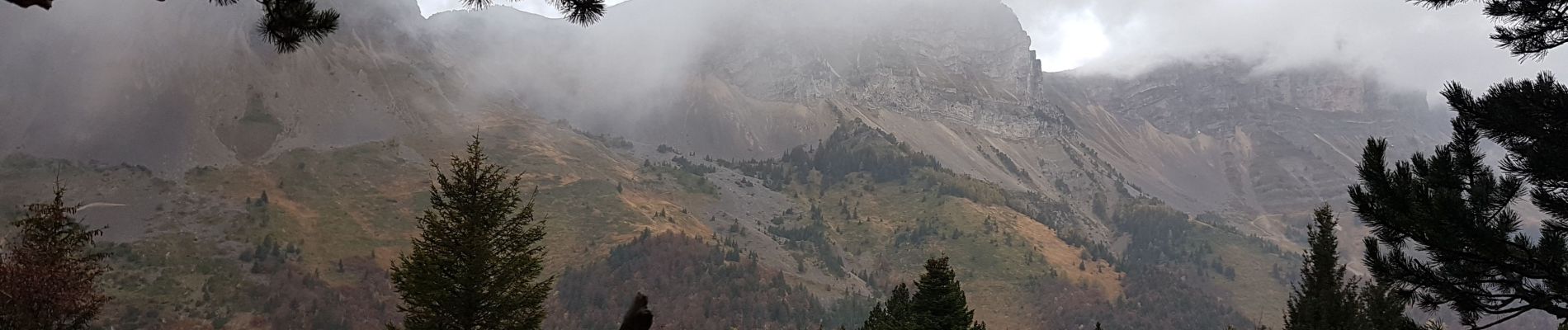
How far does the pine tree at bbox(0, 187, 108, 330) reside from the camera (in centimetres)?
1547

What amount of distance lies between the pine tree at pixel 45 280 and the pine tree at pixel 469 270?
20.0ft

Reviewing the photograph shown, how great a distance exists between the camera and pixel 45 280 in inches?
623

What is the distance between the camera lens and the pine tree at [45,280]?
15.5 metres

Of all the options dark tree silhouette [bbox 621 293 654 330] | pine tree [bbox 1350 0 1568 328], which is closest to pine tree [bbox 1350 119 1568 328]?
pine tree [bbox 1350 0 1568 328]

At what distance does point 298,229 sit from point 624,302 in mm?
54360

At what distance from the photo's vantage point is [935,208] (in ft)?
652

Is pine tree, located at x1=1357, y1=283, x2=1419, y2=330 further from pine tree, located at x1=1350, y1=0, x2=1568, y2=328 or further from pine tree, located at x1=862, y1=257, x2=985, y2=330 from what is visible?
pine tree, located at x1=862, y1=257, x2=985, y2=330

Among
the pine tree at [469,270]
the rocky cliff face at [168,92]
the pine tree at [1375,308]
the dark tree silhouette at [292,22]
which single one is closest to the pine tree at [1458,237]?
the pine tree at [1375,308]

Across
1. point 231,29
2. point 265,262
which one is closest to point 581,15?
point 265,262

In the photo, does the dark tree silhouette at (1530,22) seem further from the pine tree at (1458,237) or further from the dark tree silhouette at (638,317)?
the dark tree silhouette at (638,317)

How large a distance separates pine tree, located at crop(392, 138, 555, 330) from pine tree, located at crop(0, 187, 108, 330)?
6089 millimetres

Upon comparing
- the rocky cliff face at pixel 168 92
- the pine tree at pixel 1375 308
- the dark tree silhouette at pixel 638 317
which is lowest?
the dark tree silhouette at pixel 638 317

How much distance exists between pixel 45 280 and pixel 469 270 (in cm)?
774

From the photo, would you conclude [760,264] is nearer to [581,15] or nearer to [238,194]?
[238,194]
